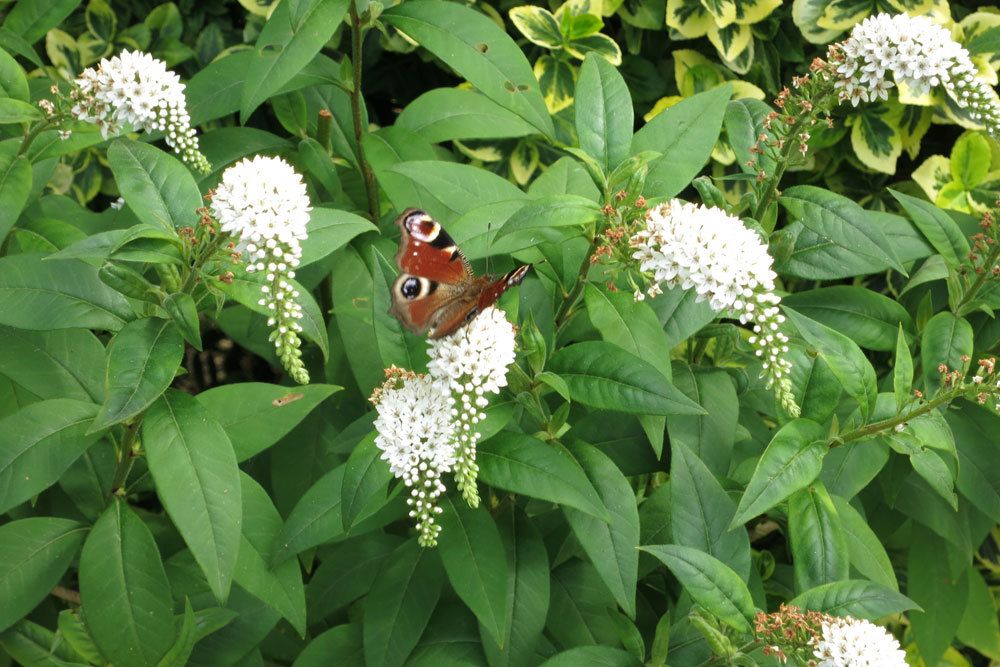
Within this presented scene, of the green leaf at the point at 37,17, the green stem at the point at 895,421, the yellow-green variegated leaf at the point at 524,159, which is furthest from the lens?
the yellow-green variegated leaf at the point at 524,159

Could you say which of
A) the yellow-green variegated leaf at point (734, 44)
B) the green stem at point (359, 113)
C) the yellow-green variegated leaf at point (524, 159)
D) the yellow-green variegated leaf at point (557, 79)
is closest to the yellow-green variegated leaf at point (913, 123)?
the yellow-green variegated leaf at point (734, 44)

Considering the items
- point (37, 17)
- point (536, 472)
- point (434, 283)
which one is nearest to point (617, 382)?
point (536, 472)

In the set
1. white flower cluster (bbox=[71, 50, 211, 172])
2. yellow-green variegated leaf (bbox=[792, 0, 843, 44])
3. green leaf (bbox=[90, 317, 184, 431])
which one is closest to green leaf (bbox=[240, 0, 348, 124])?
white flower cluster (bbox=[71, 50, 211, 172])

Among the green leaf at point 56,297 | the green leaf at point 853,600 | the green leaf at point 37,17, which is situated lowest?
the green leaf at point 853,600

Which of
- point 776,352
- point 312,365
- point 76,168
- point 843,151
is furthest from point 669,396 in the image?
point 76,168

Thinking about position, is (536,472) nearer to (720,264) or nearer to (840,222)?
(720,264)

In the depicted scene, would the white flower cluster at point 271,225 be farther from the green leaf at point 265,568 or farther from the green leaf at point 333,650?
the green leaf at point 333,650
